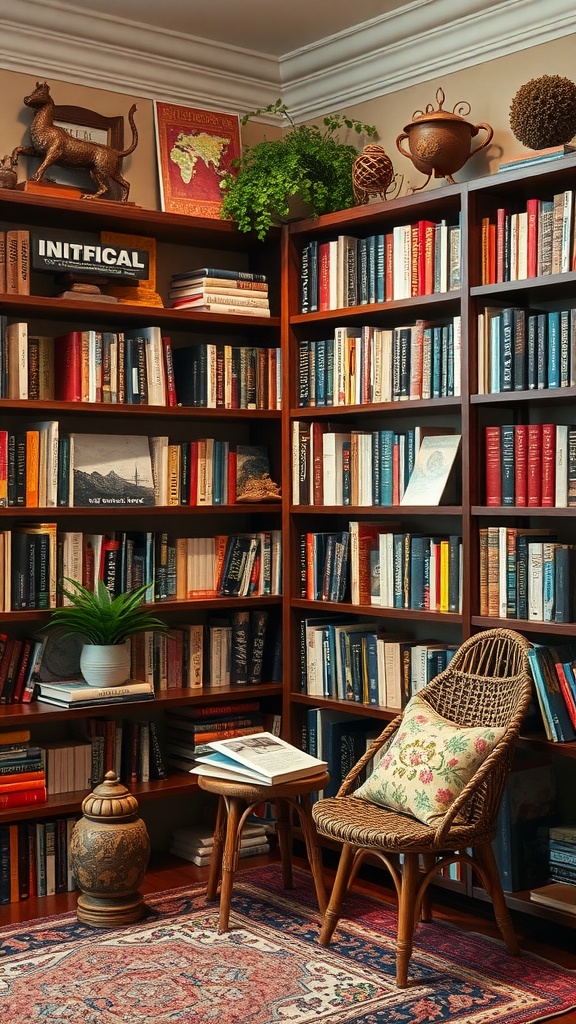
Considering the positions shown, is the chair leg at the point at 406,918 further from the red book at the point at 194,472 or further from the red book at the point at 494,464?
the red book at the point at 194,472

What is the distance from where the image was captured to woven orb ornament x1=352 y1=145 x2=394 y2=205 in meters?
4.05

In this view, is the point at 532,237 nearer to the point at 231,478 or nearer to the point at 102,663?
the point at 231,478

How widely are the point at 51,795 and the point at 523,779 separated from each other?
5.09 ft

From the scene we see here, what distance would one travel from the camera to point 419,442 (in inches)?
154

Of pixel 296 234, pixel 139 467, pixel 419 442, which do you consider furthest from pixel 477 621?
pixel 296 234

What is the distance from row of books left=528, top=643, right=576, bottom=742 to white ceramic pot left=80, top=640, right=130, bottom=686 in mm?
1401

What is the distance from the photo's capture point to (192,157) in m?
4.45

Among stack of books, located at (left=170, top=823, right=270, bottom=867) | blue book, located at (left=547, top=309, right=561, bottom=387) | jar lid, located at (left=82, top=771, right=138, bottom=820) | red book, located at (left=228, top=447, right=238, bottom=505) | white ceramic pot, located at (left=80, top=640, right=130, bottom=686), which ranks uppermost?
blue book, located at (left=547, top=309, right=561, bottom=387)

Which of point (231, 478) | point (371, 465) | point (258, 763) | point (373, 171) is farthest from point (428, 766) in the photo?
point (373, 171)

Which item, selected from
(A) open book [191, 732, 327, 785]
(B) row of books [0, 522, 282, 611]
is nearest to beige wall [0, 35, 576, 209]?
(B) row of books [0, 522, 282, 611]

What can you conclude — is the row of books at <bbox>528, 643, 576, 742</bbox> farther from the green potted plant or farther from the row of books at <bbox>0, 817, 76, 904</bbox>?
the green potted plant

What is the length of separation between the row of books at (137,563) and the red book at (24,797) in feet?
1.94

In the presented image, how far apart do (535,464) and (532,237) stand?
0.67 meters

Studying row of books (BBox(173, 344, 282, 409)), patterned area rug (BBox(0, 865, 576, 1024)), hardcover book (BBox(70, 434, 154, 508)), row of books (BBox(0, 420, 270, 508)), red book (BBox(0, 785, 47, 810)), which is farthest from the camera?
row of books (BBox(173, 344, 282, 409))
